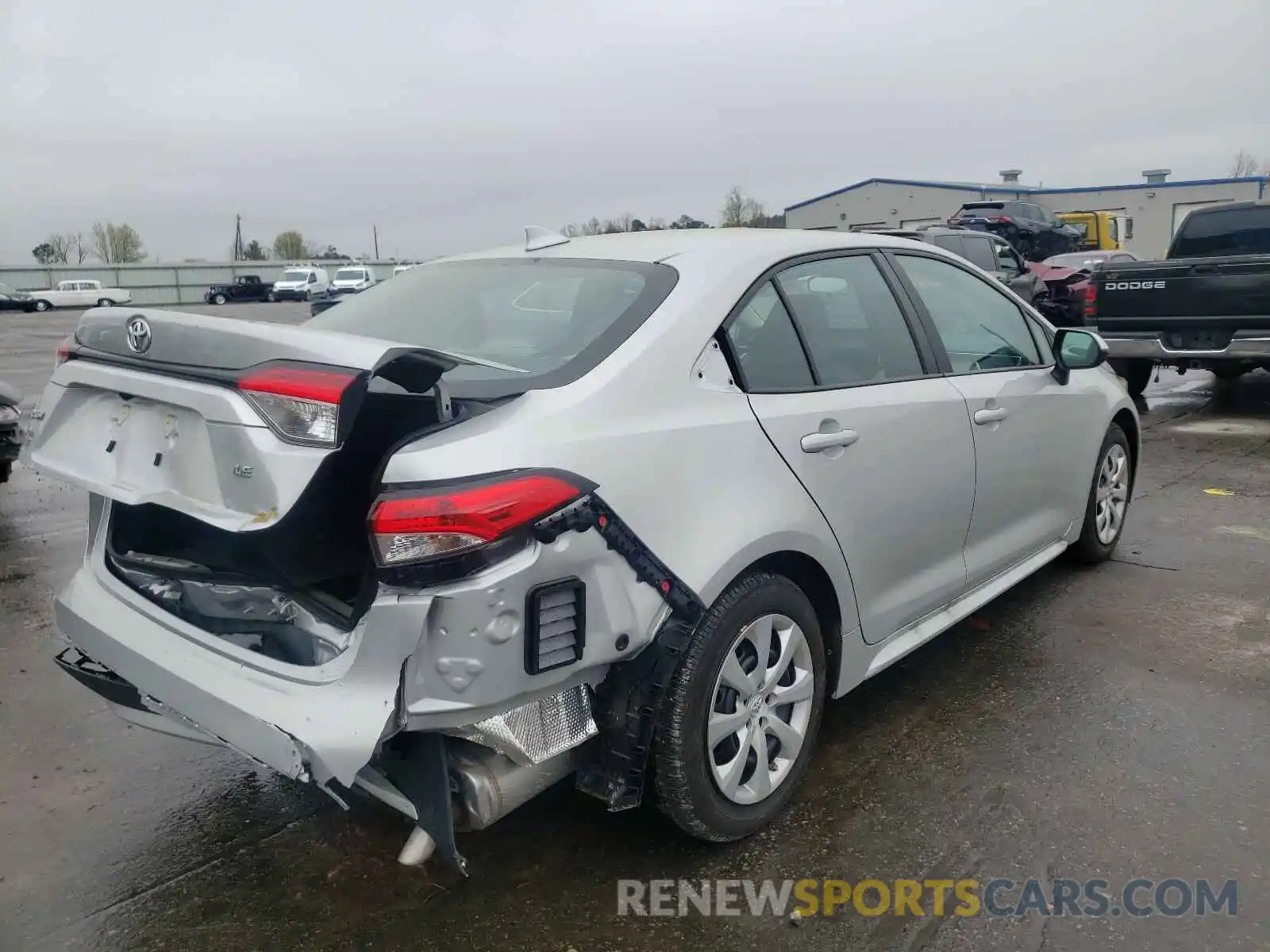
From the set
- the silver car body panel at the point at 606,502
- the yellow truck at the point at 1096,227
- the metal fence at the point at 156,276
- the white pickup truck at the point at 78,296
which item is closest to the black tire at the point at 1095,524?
the silver car body panel at the point at 606,502

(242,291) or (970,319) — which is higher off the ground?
(242,291)

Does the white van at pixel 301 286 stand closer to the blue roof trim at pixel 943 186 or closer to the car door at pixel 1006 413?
the blue roof trim at pixel 943 186

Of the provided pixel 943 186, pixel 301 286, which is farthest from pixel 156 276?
pixel 943 186

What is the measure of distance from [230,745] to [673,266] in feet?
5.64

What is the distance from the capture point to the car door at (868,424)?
2873 millimetres

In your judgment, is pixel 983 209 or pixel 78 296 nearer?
pixel 983 209

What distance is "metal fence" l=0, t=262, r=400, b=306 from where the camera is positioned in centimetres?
5331

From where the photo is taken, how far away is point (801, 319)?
10.2ft

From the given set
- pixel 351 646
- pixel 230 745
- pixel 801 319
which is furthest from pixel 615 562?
pixel 801 319

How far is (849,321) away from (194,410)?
205cm

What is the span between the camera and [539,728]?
229cm

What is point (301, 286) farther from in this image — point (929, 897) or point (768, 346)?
point (929, 897)

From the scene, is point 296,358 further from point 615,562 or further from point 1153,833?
point 1153,833

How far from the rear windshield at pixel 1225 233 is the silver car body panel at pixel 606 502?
9695 mm
